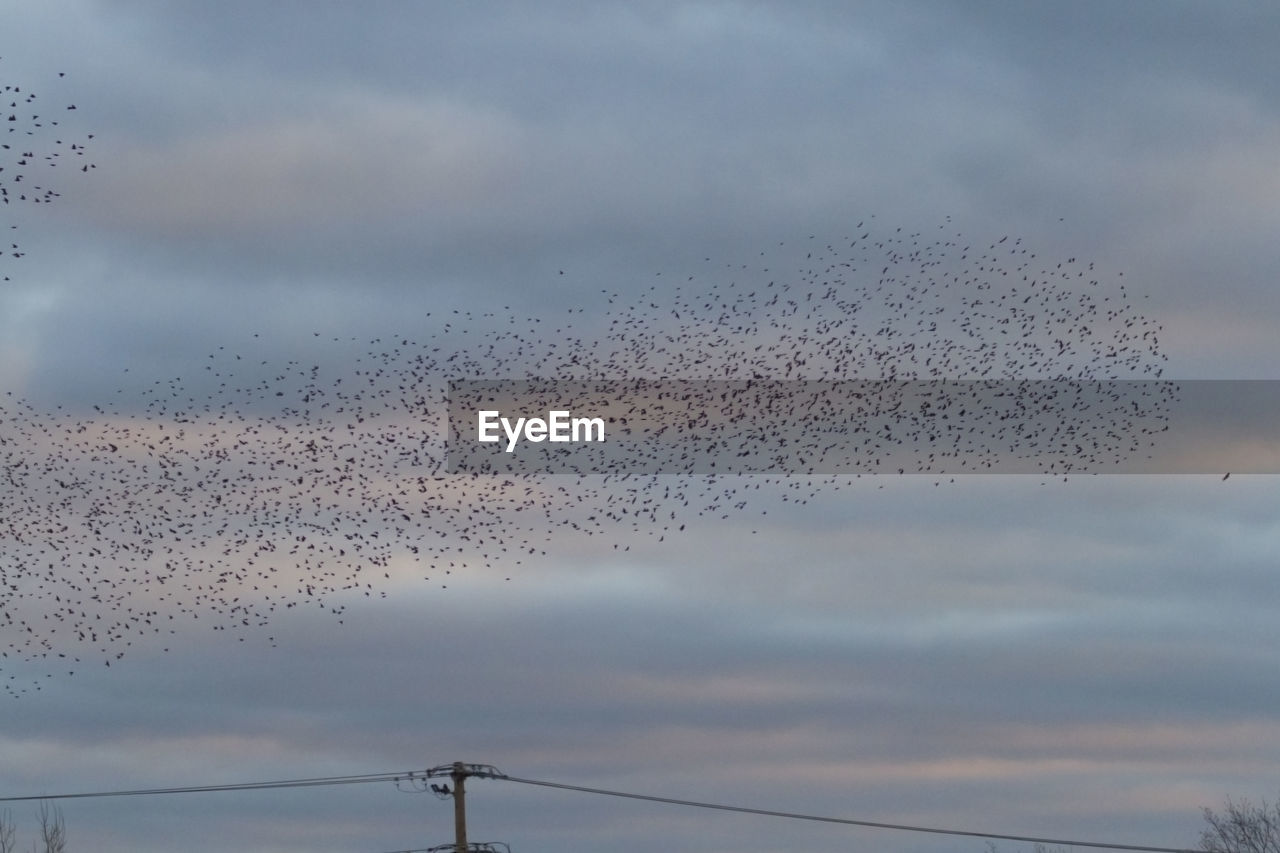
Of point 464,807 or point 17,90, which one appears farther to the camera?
point 464,807

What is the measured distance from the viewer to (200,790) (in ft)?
183

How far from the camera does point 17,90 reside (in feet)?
89.5

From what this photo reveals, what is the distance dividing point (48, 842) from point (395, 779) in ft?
132

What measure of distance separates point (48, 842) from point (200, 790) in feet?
116

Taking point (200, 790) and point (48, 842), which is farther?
point (48, 842)

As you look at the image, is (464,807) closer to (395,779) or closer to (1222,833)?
(395,779)

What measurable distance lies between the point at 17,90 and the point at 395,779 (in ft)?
100

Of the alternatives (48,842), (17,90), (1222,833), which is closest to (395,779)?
(17,90)

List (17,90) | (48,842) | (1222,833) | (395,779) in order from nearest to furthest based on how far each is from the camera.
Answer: (17,90), (395,779), (48,842), (1222,833)

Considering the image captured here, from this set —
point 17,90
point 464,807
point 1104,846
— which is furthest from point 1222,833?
point 17,90

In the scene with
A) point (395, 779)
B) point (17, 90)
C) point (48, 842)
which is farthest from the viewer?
point (48, 842)

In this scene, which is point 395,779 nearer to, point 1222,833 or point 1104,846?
point 1104,846

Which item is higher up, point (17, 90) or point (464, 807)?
point (17, 90)

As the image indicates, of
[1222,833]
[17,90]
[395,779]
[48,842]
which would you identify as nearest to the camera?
[17,90]
